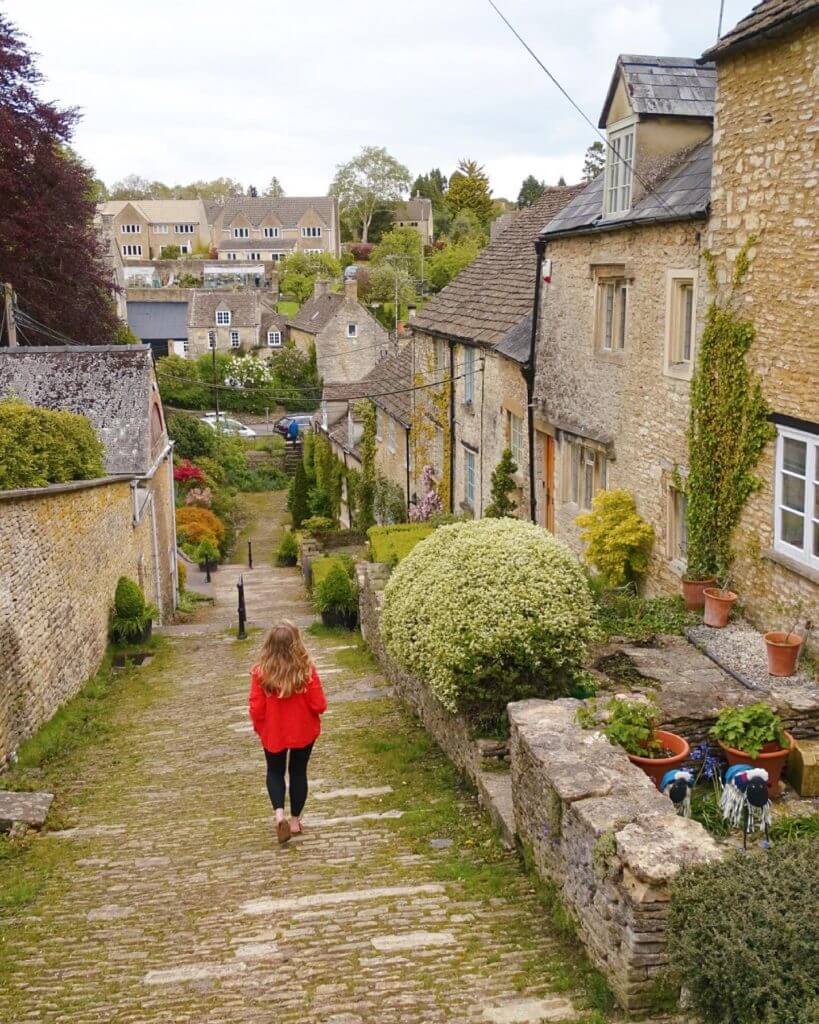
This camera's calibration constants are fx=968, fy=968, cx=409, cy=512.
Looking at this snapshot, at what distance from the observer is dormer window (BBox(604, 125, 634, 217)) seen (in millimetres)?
13906

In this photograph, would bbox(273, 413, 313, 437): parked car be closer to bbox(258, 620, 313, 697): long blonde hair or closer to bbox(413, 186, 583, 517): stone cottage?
bbox(413, 186, 583, 517): stone cottage

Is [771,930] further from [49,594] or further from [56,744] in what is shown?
[49,594]

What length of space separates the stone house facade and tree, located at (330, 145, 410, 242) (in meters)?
111

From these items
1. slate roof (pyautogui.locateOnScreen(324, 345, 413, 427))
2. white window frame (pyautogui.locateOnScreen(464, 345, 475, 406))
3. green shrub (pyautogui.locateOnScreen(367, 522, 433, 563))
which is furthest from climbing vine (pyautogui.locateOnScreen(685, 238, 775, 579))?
slate roof (pyautogui.locateOnScreen(324, 345, 413, 427))

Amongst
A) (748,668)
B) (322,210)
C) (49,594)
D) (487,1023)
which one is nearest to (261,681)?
(487,1023)

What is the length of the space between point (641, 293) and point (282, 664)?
28.6 ft

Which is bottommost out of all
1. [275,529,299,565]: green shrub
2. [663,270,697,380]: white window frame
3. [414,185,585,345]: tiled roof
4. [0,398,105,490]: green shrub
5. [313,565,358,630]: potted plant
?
[275,529,299,565]: green shrub

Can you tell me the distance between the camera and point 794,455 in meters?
10.1

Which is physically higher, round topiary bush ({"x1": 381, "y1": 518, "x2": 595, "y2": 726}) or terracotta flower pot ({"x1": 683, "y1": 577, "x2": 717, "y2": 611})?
round topiary bush ({"x1": 381, "y1": 518, "x2": 595, "y2": 726})

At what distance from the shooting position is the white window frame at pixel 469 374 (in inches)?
858

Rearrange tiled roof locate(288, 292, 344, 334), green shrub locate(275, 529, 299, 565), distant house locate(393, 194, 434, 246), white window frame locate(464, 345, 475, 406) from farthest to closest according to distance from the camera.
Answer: distant house locate(393, 194, 434, 246)
tiled roof locate(288, 292, 344, 334)
green shrub locate(275, 529, 299, 565)
white window frame locate(464, 345, 475, 406)

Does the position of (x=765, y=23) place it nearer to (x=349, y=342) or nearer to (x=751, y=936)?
(x=751, y=936)

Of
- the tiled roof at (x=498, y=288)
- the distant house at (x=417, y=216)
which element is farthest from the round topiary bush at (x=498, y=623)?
the distant house at (x=417, y=216)

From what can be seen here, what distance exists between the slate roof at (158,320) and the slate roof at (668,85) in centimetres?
6689
